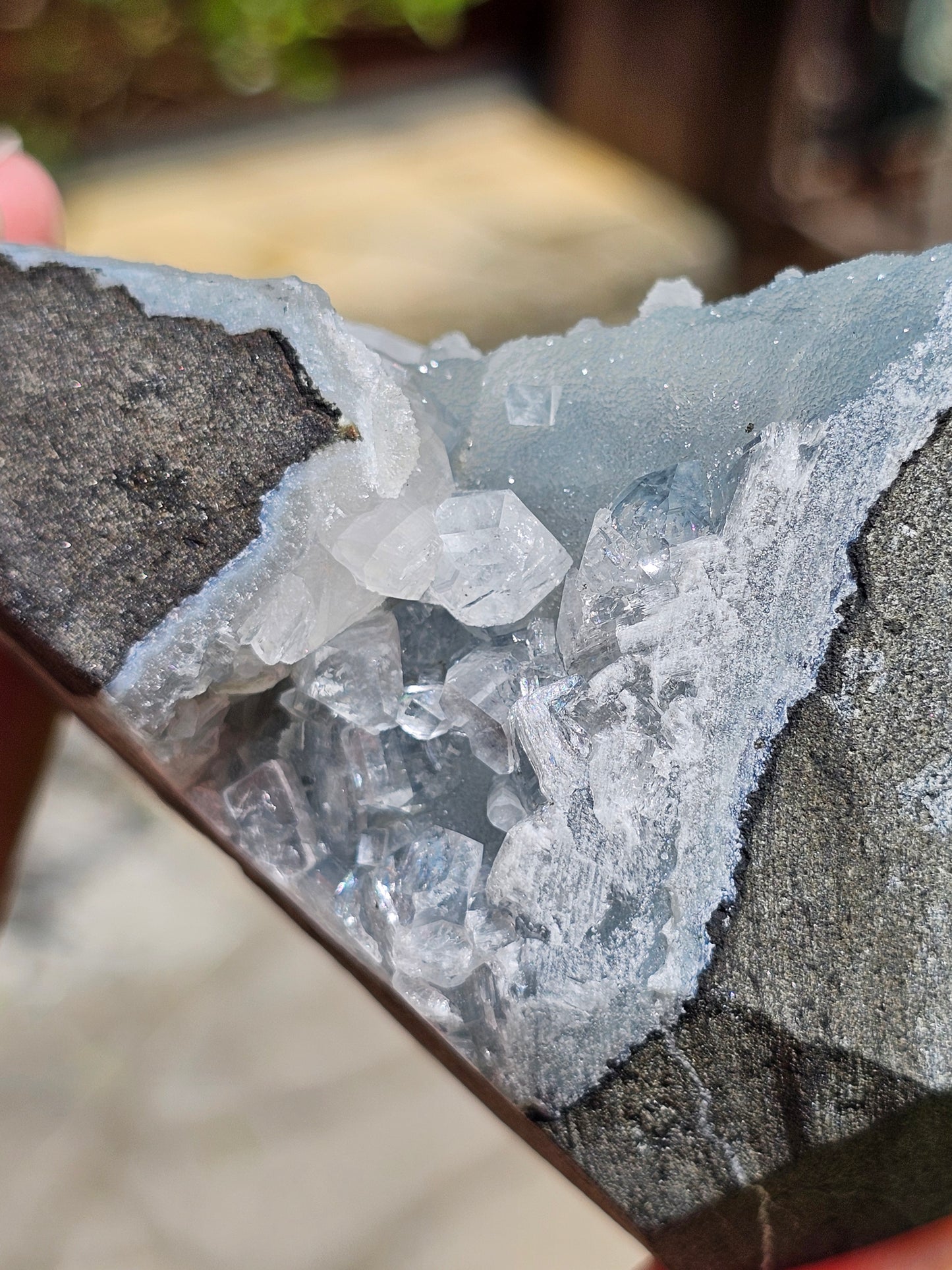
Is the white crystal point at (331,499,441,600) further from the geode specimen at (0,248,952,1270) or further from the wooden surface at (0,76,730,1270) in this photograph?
the wooden surface at (0,76,730,1270)

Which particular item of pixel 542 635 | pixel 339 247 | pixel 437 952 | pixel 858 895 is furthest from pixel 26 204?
pixel 339 247

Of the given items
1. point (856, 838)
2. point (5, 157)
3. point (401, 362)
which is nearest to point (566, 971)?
point (856, 838)

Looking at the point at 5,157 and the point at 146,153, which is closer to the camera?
the point at 5,157

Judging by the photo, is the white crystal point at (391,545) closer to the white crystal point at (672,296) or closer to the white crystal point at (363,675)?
the white crystal point at (363,675)

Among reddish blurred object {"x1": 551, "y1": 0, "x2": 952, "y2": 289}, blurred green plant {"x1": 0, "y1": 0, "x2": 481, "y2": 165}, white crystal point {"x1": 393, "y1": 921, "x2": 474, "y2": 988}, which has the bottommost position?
white crystal point {"x1": 393, "y1": 921, "x2": 474, "y2": 988}

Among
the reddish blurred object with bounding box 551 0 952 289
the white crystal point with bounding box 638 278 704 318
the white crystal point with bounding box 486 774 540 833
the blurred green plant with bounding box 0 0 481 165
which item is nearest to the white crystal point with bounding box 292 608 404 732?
the white crystal point with bounding box 486 774 540 833

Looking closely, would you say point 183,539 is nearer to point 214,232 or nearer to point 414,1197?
point 414,1197

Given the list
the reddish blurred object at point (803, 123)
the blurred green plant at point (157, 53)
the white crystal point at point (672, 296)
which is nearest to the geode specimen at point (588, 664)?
the white crystal point at point (672, 296)
